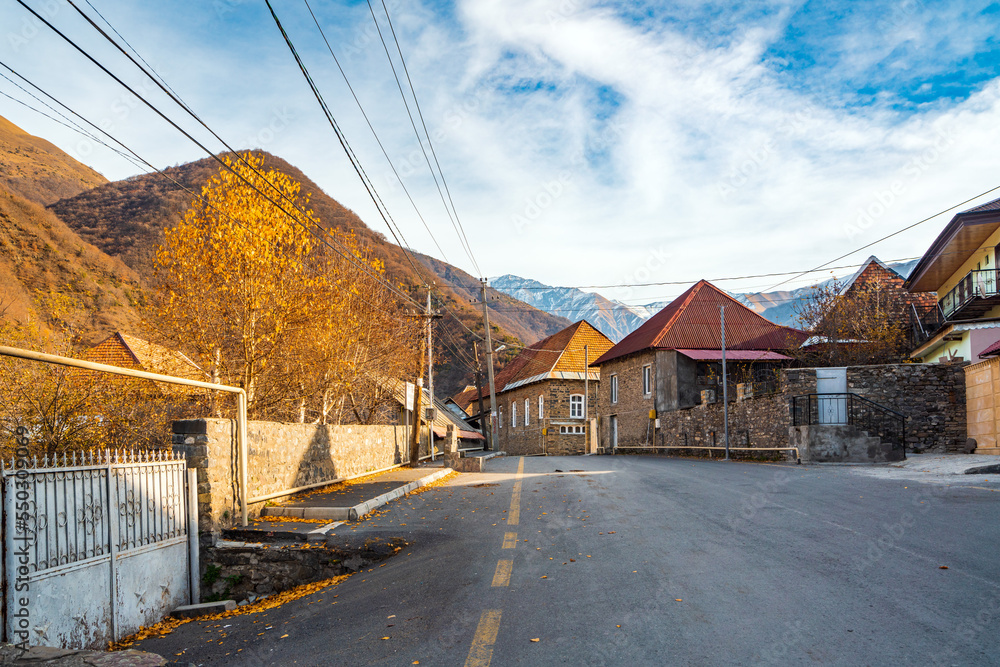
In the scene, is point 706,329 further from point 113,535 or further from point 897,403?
point 113,535

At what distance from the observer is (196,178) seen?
81375mm

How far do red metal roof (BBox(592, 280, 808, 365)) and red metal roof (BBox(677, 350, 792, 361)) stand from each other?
1051mm

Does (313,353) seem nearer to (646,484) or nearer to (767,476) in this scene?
(646,484)

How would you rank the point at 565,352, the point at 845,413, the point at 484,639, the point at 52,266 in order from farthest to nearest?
1. the point at 52,266
2. the point at 565,352
3. the point at 845,413
4. the point at 484,639

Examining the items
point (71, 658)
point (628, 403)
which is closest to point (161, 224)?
point (628, 403)

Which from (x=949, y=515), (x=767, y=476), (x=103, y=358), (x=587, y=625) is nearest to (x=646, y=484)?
(x=767, y=476)

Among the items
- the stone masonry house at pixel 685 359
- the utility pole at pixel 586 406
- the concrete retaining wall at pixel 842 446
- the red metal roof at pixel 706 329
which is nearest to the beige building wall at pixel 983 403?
the concrete retaining wall at pixel 842 446

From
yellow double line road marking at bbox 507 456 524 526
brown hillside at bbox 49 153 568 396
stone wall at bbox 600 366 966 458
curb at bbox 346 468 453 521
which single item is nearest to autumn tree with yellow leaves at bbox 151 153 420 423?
curb at bbox 346 468 453 521

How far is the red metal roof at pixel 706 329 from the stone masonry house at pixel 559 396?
573 cm

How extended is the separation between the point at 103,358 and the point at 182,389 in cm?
1466

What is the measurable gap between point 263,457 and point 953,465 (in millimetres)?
15039

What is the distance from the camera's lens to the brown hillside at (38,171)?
86.5 metres

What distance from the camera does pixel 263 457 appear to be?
421 inches

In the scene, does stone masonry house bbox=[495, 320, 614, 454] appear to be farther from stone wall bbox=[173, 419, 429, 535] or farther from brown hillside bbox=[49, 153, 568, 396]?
stone wall bbox=[173, 419, 429, 535]
